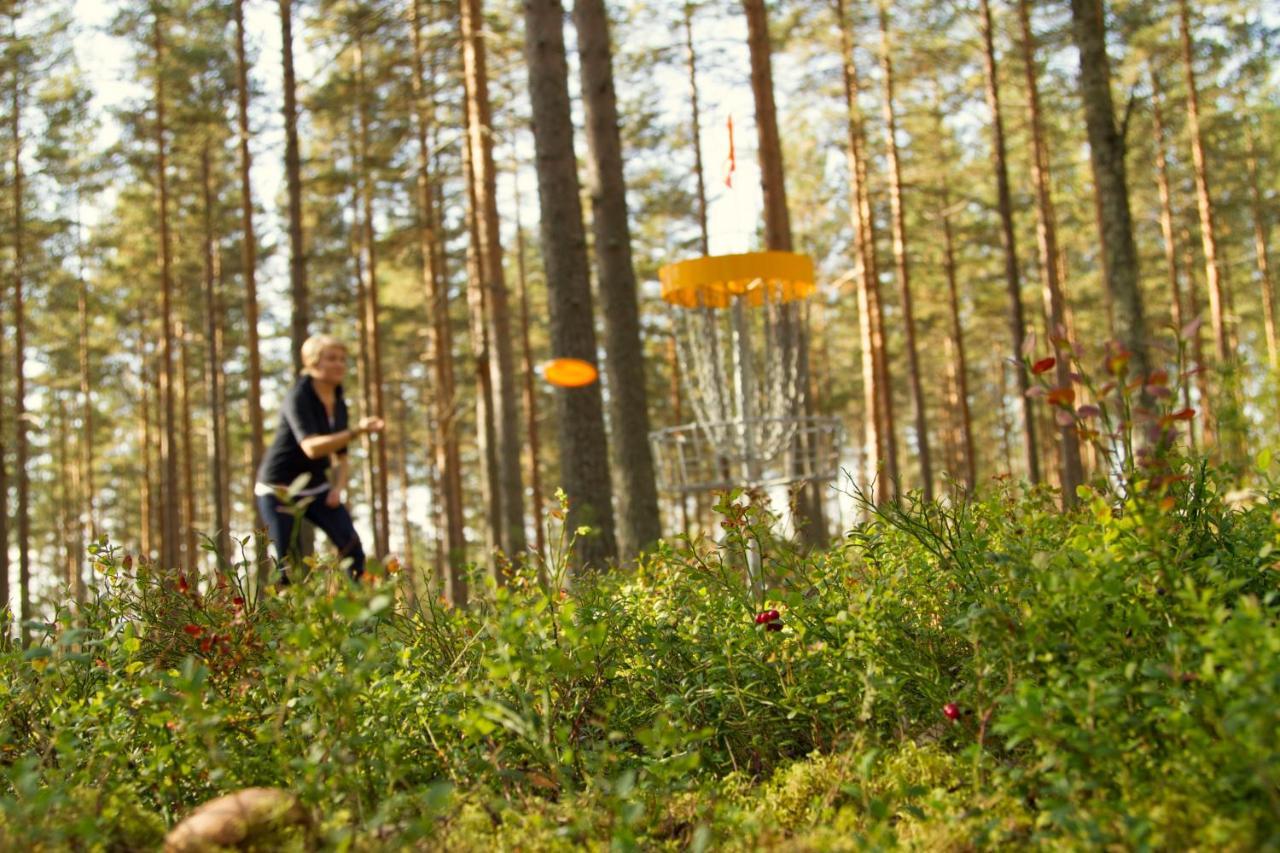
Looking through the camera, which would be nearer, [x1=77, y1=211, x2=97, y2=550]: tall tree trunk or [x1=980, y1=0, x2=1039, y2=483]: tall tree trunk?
[x1=980, y1=0, x2=1039, y2=483]: tall tree trunk

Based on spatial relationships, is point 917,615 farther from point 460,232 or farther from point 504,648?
point 460,232

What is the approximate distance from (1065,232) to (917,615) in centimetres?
3224

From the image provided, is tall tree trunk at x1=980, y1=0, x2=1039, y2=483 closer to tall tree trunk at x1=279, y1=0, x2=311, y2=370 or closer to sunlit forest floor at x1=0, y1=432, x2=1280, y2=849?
tall tree trunk at x1=279, y1=0, x2=311, y2=370

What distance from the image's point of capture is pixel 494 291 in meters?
12.3

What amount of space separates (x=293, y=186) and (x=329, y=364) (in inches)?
356

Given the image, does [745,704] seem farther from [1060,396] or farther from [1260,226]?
[1260,226]

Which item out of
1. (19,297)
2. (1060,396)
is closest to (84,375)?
(19,297)

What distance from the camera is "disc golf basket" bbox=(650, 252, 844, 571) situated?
19.1 feet

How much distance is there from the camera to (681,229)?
25.9 metres

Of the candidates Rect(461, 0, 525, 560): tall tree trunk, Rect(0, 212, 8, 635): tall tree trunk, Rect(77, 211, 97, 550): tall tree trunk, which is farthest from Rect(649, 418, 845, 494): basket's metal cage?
Rect(77, 211, 97, 550): tall tree trunk

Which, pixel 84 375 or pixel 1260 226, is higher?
pixel 1260 226

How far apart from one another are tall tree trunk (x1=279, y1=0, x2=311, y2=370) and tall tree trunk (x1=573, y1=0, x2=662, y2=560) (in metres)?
5.97

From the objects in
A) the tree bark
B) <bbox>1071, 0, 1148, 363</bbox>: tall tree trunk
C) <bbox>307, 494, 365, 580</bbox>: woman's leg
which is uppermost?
the tree bark

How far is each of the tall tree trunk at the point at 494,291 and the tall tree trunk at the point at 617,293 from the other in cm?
320
